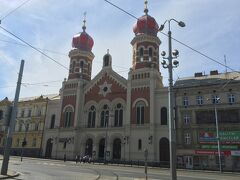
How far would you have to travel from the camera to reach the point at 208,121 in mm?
41812

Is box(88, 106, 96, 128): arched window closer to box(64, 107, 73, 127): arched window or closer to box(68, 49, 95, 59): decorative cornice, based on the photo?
box(64, 107, 73, 127): arched window

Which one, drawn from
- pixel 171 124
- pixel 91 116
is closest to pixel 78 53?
pixel 91 116

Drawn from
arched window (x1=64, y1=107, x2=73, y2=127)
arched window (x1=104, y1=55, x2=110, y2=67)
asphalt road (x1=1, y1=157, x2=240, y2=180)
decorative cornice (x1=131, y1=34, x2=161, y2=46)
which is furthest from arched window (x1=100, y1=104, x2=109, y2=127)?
asphalt road (x1=1, y1=157, x2=240, y2=180)

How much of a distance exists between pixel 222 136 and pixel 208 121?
118 inches

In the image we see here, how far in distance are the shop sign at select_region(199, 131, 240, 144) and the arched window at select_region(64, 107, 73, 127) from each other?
25650 mm

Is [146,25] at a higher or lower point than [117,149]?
higher

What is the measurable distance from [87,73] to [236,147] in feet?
111

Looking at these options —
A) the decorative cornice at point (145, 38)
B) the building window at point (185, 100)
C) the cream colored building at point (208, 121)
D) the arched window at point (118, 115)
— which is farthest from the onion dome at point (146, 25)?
the building window at point (185, 100)

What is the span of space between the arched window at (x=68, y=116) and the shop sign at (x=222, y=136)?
25650mm

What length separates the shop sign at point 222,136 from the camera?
39.0m

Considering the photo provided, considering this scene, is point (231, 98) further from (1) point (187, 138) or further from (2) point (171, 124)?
(2) point (171, 124)

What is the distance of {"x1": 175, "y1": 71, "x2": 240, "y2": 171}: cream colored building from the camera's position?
3934 cm

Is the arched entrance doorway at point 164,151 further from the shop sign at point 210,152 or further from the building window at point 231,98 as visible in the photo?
the building window at point 231,98

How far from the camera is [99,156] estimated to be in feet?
165
